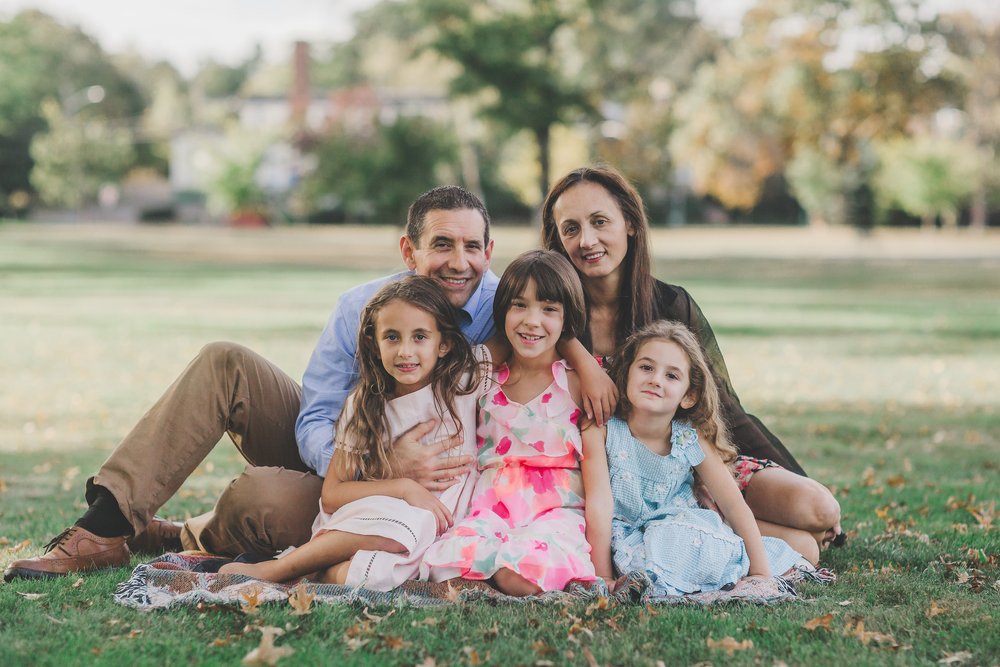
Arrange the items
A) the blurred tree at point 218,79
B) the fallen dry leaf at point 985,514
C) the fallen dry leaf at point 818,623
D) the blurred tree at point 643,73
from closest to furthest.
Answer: the fallen dry leaf at point 818,623, the fallen dry leaf at point 985,514, the blurred tree at point 643,73, the blurred tree at point 218,79

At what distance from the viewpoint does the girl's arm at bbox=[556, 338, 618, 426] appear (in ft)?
14.4

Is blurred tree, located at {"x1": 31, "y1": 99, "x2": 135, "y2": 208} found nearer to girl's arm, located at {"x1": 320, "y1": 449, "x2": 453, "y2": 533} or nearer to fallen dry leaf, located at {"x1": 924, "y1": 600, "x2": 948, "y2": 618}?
girl's arm, located at {"x1": 320, "y1": 449, "x2": 453, "y2": 533}

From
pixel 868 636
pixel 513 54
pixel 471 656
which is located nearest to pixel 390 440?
pixel 471 656

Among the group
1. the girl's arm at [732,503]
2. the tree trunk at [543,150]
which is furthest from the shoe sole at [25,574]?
the tree trunk at [543,150]

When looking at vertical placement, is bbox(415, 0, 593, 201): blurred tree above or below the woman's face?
above

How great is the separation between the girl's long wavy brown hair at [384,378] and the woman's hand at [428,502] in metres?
0.13

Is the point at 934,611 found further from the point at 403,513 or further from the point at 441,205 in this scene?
the point at 441,205

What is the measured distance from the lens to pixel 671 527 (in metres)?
4.30

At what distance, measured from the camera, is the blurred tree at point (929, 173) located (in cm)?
5228

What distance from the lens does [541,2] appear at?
3559cm

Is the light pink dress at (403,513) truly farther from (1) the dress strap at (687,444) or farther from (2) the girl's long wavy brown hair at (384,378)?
(1) the dress strap at (687,444)

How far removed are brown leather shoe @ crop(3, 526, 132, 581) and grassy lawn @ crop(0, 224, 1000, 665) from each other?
0.23 ft

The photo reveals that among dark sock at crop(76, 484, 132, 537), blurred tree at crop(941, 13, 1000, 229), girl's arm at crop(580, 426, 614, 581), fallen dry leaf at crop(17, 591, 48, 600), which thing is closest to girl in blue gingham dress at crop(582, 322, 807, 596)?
girl's arm at crop(580, 426, 614, 581)

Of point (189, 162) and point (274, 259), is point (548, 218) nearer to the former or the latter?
point (274, 259)
